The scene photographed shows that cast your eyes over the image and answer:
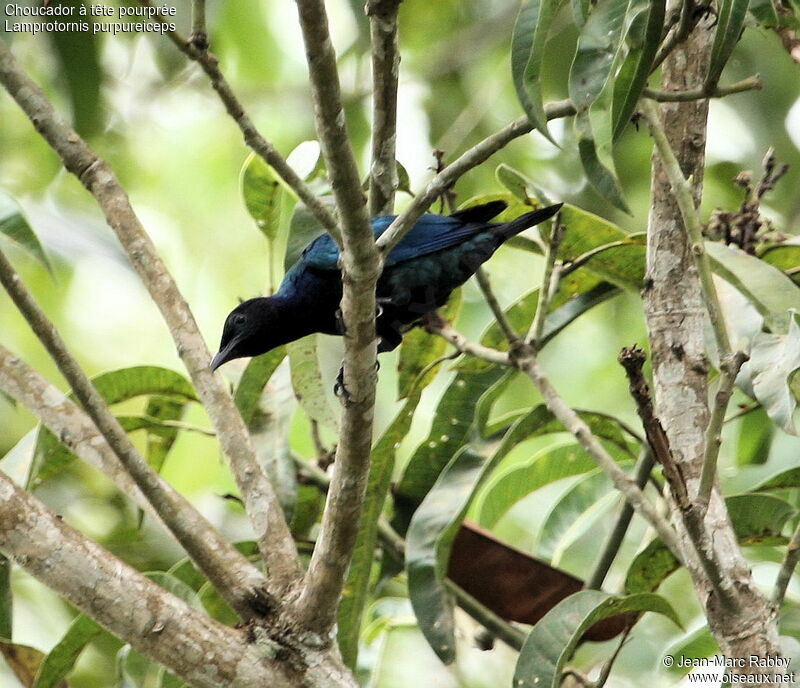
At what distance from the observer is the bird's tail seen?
11.7ft

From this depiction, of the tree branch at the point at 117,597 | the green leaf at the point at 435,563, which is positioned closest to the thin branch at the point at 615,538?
the green leaf at the point at 435,563

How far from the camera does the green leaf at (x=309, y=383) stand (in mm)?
3494

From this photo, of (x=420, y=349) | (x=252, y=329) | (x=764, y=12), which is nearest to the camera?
(x=764, y=12)

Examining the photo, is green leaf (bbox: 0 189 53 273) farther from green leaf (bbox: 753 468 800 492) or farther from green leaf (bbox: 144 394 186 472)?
green leaf (bbox: 753 468 800 492)

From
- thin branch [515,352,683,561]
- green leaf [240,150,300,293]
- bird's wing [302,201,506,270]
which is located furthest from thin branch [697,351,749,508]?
green leaf [240,150,300,293]

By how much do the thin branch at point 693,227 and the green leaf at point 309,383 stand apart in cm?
135

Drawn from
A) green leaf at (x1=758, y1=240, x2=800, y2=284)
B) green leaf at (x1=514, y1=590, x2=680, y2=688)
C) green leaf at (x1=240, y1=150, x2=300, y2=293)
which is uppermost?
green leaf at (x1=240, y1=150, x2=300, y2=293)

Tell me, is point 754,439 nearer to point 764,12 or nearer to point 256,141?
point 764,12

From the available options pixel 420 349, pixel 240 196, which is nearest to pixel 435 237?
pixel 420 349

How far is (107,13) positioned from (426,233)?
2.89 meters

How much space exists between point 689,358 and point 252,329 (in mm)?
1674

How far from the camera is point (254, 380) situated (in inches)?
158

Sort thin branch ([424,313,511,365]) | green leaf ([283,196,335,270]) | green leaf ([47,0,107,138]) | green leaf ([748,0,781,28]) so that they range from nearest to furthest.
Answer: green leaf ([748,0,781,28]), thin branch ([424,313,511,365]), green leaf ([283,196,335,270]), green leaf ([47,0,107,138])

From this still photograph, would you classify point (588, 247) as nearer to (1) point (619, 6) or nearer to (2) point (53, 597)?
(1) point (619, 6)
